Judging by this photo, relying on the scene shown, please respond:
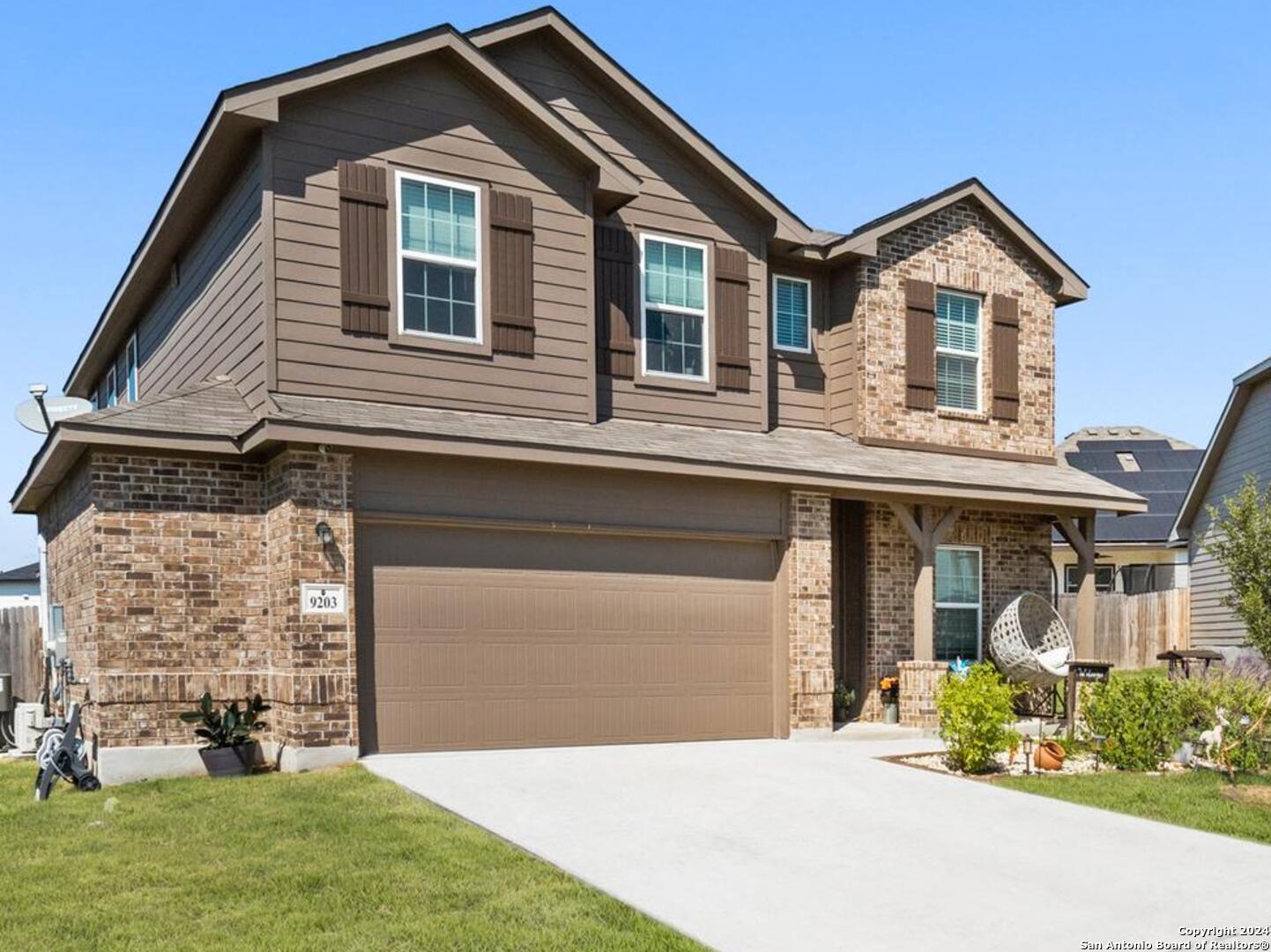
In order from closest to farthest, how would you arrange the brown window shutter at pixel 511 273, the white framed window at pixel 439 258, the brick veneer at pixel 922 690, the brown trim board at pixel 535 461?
the brown trim board at pixel 535 461 < the white framed window at pixel 439 258 < the brown window shutter at pixel 511 273 < the brick veneer at pixel 922 690

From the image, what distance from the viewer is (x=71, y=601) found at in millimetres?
12602

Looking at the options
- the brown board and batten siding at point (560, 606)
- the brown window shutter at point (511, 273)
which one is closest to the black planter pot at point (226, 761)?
the brown board and batten siding at point (560, 606)

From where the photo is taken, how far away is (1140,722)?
11125 millimetres

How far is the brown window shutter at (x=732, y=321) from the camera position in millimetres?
14086

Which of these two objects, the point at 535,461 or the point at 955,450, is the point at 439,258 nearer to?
the point at 535,461

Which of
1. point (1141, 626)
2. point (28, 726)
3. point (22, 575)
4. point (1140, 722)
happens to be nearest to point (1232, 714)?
point (1140, 722)

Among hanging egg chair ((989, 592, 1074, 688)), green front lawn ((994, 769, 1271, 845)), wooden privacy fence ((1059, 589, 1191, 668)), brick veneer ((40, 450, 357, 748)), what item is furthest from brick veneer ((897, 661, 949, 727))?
wooden privacy fence ((1059, 589, 1191, 668))

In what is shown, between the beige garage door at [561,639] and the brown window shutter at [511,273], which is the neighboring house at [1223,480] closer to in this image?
the beige garage door at [561,639]

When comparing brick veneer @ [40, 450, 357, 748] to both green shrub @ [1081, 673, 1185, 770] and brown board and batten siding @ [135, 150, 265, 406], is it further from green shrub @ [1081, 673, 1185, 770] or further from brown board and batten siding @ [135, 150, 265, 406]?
green shrub @ [1081, 673, 1185, 770]

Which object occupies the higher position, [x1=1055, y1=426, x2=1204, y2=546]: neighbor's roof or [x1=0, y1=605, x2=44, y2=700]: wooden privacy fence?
[x1=1055, y1=426, x2=1204, y2=546]: neighbor's roof

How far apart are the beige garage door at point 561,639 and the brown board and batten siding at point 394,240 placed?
155cm

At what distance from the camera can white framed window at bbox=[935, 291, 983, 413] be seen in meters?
16.0

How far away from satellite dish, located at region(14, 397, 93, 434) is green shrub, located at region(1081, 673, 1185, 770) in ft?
Answer: 37.6

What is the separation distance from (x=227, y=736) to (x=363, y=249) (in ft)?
15.7
